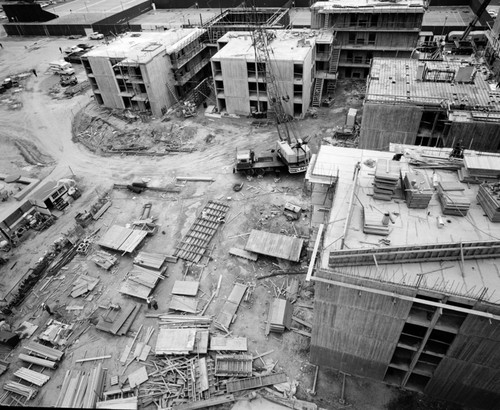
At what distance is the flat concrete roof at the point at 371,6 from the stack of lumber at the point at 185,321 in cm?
5838

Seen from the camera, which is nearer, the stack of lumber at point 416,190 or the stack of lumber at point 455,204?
the stack of lumber at point 455,204

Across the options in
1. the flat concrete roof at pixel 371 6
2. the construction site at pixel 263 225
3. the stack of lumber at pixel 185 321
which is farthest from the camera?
the flat concrete roof at pixel 371 6

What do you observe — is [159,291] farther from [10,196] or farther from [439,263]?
[10,196]

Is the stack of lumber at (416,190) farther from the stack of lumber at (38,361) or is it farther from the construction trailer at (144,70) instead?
the construction trailer at (144,70)

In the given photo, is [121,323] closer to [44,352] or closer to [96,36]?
[44,352]

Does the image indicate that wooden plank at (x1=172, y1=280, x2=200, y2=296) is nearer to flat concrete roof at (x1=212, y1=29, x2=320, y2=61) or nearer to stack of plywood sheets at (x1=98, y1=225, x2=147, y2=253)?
stack of plywood sheets at (x1=98, y1=225, x2=147, y2=253)

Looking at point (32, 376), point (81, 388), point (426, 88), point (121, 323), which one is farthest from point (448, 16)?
point (32, 376)

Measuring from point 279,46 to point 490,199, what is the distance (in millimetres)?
46908

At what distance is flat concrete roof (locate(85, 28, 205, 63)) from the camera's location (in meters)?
61.3

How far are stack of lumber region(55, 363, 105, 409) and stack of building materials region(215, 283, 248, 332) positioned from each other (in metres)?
10.5

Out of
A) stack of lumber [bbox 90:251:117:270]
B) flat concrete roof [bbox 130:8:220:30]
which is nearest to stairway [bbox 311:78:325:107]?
stack of lumber [bbox 90:251:117:270]

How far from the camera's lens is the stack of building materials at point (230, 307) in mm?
31052

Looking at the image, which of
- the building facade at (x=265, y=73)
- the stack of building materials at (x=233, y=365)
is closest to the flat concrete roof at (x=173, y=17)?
the building facade at (x=265, y=73)

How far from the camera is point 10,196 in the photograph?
4781 cm
